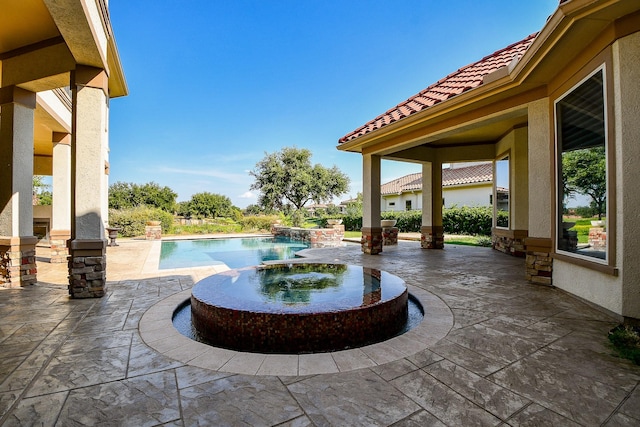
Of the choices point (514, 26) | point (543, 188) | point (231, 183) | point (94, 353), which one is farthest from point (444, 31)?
point (231, 183)

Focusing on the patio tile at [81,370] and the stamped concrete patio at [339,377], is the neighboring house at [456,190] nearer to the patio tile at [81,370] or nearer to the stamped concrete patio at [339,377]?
the stamped concrete patio at [339,377]

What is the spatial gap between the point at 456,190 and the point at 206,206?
37.1 meters

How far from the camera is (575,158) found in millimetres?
4566

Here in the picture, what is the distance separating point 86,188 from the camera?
4996 mm

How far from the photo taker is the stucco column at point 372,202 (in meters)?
9.44

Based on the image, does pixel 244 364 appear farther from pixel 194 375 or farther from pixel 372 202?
pixel 372 202

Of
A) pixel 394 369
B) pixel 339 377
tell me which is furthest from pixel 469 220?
pixel 339 377

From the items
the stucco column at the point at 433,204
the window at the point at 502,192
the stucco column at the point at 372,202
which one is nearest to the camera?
the stucco column at the point at 372,202

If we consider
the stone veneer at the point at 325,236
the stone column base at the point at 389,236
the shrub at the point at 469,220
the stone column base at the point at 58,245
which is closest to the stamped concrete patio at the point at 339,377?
the stone column base at the point at 58,245

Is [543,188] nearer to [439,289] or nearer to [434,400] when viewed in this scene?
[439,289]

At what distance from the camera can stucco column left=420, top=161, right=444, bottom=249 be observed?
36.8 feet

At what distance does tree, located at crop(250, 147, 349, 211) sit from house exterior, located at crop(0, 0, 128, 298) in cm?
2055

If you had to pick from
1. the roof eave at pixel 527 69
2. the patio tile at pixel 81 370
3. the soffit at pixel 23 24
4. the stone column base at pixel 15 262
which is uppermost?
the soffit at pixel 23 24

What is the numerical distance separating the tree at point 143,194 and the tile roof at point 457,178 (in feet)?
109
